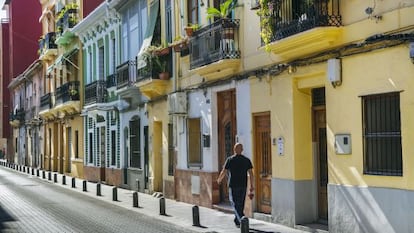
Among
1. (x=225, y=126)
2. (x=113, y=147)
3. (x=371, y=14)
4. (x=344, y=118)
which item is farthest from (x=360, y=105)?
(x=113, y=147)

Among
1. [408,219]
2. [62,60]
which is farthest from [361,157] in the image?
[62,60]

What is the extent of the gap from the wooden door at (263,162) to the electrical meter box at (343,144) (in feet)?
10.0

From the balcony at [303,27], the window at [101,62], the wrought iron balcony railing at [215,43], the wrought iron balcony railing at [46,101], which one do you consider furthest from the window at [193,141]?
the wrought iron balcony railing at [46,101]

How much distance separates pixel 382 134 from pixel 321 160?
2.73 m

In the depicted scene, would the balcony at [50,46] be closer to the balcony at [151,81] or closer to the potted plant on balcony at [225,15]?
the balcony at [151,81]

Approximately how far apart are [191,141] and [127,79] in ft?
19.5

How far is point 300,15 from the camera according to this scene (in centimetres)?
1242

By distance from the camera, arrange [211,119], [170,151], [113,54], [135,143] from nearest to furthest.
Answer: [211,119]
[170,151]
[135,143]
[113,54]

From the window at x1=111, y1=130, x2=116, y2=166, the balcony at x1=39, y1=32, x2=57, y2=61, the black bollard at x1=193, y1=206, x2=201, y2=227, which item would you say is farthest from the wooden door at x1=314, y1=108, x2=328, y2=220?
the balcony at x1=39, y1=32, x2=57, y2=61

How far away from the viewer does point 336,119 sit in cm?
1177

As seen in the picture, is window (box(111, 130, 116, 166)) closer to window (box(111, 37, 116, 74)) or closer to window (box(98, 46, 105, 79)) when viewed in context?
window (box(111, 37, 116, 74))

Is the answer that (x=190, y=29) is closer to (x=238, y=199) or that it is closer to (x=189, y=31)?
(x=189, y=31)

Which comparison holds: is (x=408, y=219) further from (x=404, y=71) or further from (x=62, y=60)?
(x=62, y=60)

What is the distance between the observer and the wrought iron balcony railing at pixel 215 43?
1570 cm
